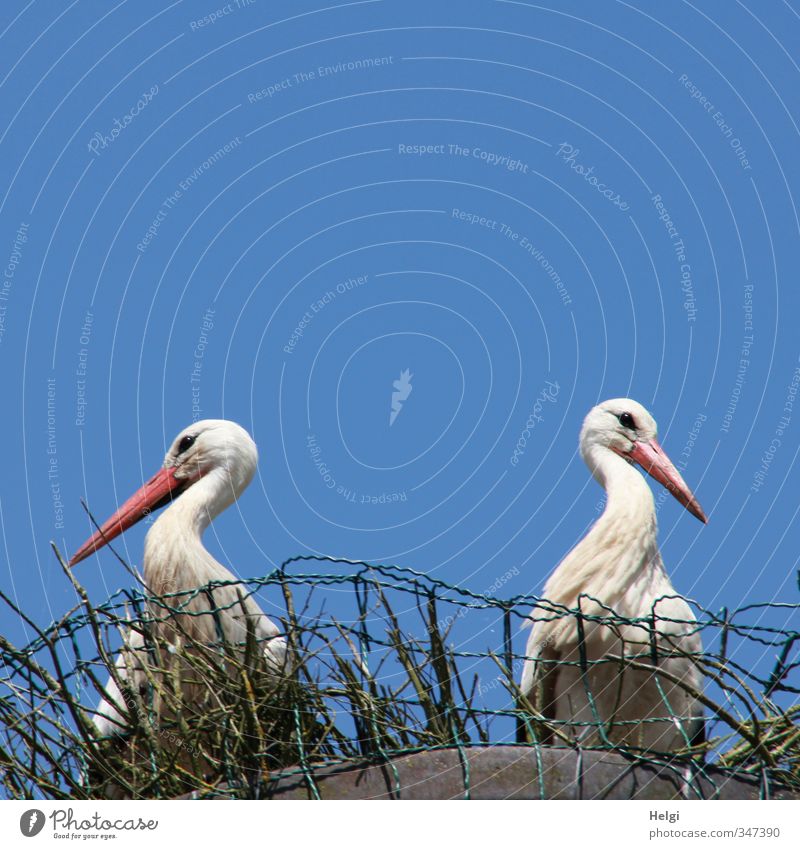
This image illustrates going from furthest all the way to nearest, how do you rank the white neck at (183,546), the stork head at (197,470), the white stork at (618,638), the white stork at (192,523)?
the stork head at (197,470) < the white neck at (183,546) < the white stork at (192,523) < the white stork at (618,638)

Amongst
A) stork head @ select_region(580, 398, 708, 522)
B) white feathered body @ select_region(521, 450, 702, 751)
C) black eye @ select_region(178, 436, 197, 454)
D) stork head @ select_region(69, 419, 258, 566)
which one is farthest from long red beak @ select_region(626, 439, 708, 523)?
black eye @ select_region(178, 436, 197, 454)

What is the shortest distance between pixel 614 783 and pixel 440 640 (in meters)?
0.41

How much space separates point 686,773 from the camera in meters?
2.96

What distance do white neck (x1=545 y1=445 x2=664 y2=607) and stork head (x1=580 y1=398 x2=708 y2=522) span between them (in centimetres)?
32

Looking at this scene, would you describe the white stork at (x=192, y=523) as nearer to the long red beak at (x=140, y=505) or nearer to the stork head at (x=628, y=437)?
the long red beak at (x=140, y=505)

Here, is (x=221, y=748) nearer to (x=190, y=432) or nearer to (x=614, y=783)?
(x=614, y=783)

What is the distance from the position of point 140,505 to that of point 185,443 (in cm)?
22

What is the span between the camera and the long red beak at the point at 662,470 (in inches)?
179

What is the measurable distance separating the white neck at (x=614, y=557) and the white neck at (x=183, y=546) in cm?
84

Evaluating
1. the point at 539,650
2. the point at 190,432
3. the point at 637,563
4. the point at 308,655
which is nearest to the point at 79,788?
the point at 308,655

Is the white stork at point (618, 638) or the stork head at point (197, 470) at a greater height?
the stork head at point (197, 470)

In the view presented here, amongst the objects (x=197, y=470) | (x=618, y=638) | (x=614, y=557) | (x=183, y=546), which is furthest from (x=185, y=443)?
(x=618, y=638)

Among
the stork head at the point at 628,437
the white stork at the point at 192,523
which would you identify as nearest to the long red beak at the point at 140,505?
the white stork at the point at 192,523

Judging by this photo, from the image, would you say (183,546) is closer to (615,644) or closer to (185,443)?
(185,443)
